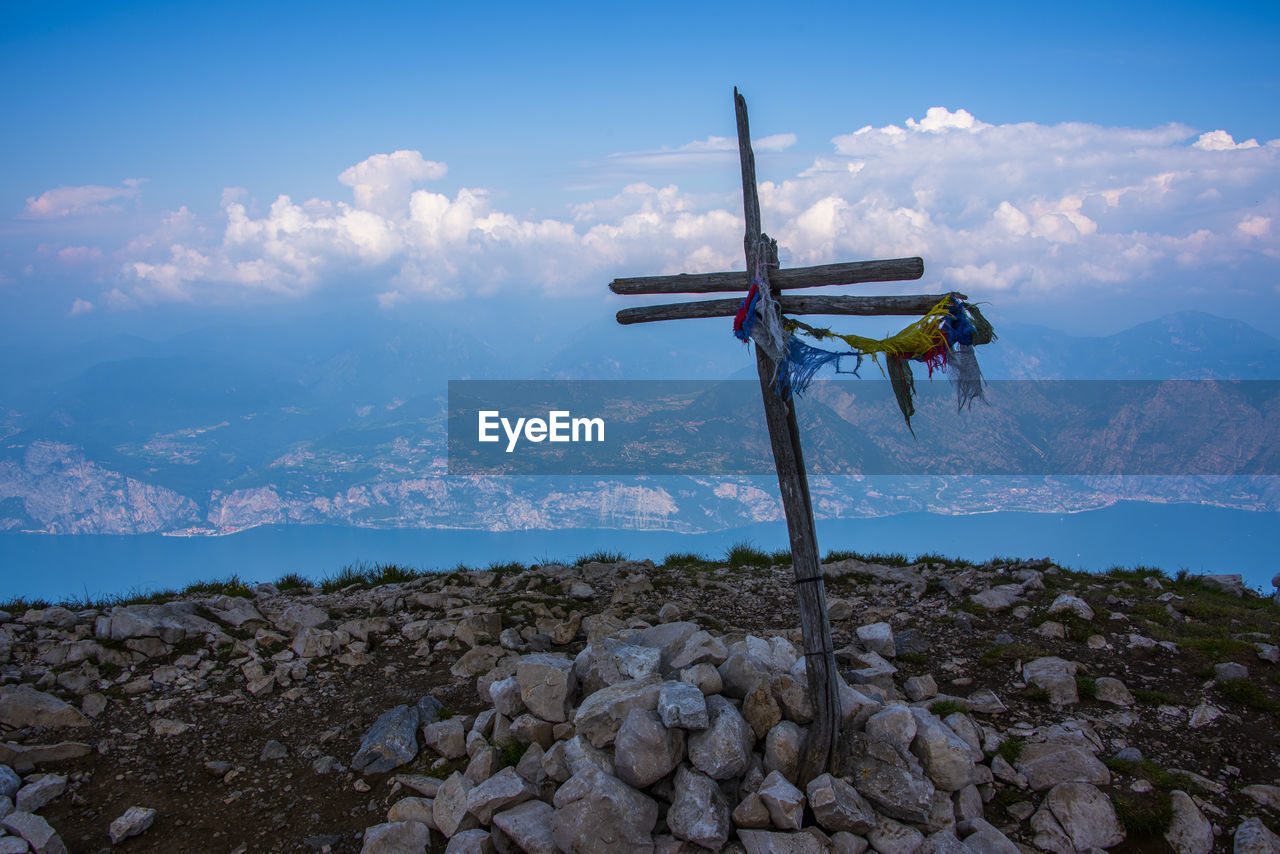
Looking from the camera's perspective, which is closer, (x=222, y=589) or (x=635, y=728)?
(x=635, y=728)

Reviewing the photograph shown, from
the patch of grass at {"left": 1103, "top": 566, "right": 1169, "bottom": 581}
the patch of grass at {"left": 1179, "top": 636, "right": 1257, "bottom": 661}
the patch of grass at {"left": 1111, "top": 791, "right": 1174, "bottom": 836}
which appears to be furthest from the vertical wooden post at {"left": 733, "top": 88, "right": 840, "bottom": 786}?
the patch of grass at {"left": 1103, "top": 566, "right": 1169, "bottom": 581}

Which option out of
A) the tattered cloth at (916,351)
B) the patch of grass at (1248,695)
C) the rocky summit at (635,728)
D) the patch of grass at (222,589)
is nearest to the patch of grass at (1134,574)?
the rocky summit at (635,728)

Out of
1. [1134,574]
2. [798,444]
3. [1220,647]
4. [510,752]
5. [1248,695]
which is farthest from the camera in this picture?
[1134,574]

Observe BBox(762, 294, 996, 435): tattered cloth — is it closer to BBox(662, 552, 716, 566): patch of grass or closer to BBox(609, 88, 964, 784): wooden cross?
BBox(609, 88, 964, 784): wooden cross

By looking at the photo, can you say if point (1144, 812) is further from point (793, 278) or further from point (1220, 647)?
point (793, 278)

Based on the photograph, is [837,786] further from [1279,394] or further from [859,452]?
[1279,394]

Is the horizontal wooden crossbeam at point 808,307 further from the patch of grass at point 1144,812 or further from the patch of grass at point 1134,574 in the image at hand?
the patch of grass at point 1134,574

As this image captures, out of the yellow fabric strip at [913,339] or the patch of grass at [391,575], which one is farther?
the patch of grass at [391,575]

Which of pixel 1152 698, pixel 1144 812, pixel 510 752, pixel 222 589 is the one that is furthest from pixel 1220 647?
pixel 222 589
